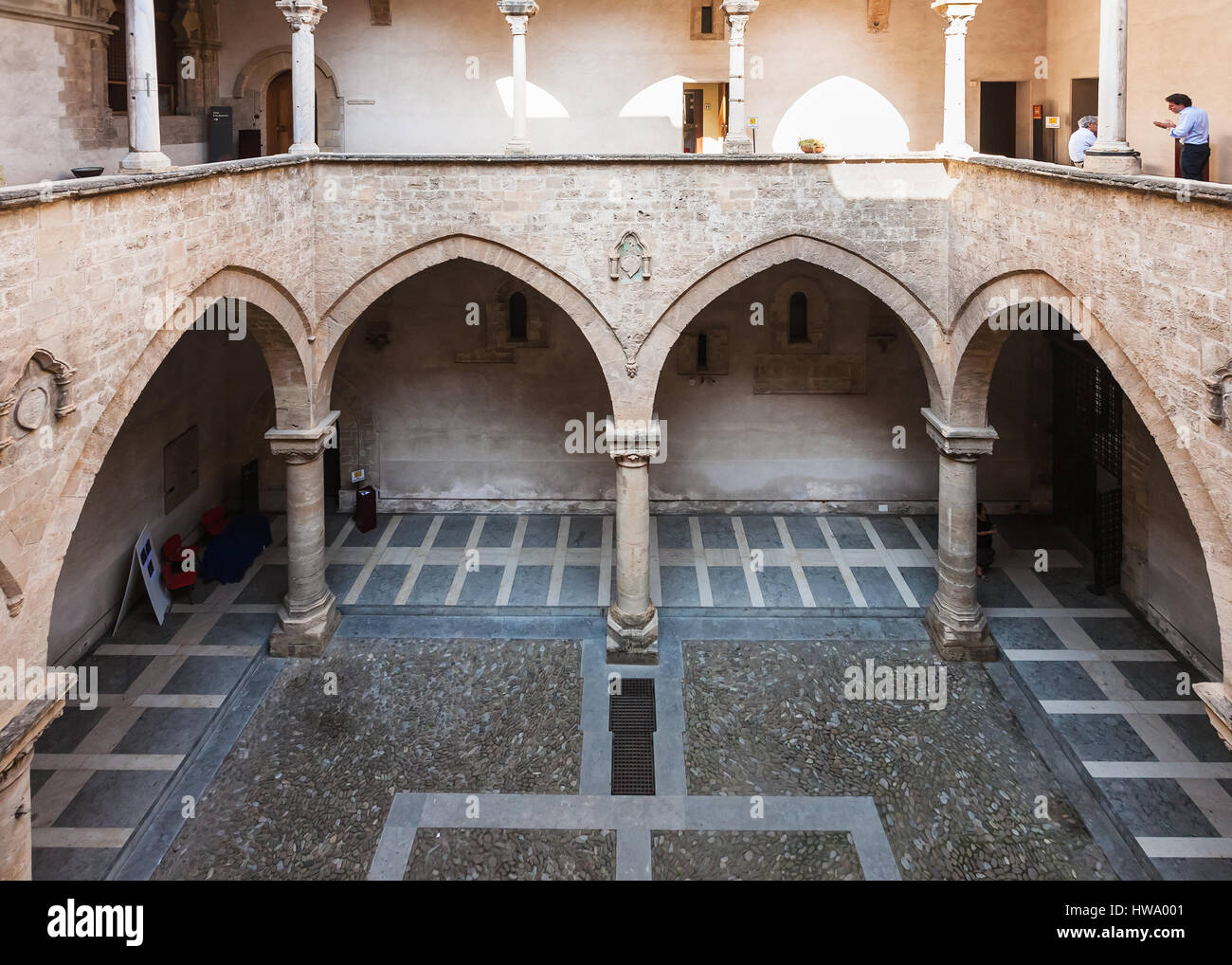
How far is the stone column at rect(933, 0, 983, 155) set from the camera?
1026 centimetres

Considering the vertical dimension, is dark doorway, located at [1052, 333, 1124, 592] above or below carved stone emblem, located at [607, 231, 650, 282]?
below

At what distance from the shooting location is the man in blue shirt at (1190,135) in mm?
8594

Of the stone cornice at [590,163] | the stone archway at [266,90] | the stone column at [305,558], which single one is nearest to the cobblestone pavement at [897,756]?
the stone column at [305,558]

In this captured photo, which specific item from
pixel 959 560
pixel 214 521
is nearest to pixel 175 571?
pixel 214 521

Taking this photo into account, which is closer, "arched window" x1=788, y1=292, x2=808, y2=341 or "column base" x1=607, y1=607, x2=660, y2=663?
"column base" x1=607, y1=607, x2=660, y2=663

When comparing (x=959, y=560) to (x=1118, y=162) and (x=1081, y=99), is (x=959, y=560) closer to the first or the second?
(x=1118, y=162)

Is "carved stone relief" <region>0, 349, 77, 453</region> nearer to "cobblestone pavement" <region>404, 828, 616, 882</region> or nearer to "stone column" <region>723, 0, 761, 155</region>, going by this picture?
"cobblestone pavement" <region>404, 828, 616, 882</region>

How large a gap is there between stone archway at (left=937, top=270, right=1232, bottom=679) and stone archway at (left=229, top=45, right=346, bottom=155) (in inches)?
353

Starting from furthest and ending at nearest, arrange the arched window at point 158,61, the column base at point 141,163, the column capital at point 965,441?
the arched window at point 158,61
the column capital at point 965,441
the column base at point 141,163

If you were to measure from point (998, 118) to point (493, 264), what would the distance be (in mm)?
8021

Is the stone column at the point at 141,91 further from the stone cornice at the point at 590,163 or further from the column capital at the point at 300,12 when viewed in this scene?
the column capital at the point at 300,12

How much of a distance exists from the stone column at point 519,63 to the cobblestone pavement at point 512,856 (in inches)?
267

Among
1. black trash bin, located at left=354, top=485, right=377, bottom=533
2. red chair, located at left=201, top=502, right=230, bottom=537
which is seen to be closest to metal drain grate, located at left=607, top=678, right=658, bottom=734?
black trash bin, located at left=354, top=485, right=377, bottom=533

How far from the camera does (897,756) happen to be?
9422 mm
